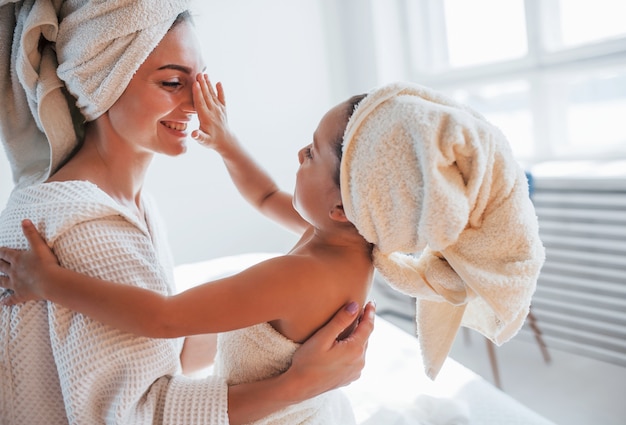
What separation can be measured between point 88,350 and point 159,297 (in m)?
0.16

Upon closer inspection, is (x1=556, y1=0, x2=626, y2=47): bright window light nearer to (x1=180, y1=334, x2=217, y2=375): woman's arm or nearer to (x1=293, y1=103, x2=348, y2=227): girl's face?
(x1=293, y1=103, x2=348, y2=227): girl's face

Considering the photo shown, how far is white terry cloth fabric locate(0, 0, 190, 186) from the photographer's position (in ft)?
4.13

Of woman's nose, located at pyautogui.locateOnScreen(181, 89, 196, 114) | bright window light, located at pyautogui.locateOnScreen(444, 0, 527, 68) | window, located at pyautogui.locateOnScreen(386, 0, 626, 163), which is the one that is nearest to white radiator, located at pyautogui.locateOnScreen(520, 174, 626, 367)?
window, located at pyautogui.locateOnScreen(386, 0, 626, 163)

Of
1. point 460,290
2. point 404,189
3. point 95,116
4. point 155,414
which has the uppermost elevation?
point 95,116

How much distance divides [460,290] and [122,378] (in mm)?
612

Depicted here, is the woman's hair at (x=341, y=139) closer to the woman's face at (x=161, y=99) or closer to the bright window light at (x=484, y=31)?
the woman's face at (x=161, y=99)

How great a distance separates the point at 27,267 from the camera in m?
1.05

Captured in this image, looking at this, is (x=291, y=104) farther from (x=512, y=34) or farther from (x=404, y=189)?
(x=404, y=189)

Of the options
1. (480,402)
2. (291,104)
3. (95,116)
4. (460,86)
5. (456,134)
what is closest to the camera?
(456,134)

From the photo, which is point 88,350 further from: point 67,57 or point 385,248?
point 67,57

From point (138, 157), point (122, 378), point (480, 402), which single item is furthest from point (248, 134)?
point (122, 378)

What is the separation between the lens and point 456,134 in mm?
886

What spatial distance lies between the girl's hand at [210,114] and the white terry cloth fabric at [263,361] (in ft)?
1.67

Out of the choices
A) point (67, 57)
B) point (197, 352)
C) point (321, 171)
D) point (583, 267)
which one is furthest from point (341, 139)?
point (583, 267)
